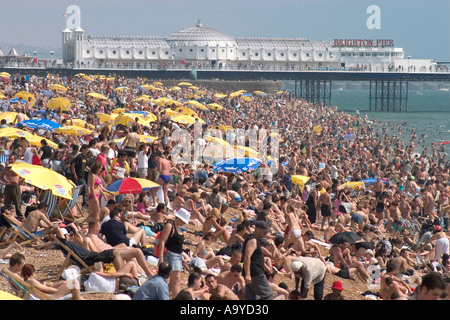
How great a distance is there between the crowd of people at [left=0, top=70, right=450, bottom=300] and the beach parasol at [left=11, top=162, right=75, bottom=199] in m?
0.30

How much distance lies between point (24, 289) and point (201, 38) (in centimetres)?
8442

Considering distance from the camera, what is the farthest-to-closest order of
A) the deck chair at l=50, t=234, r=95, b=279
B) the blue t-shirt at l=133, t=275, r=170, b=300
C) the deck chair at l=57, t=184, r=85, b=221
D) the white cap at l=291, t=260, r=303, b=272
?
the deck chair at l=57, t=184, r=85, b=221
the white cap at l=291, t=260, r=303, b=272
the deck chair at l=50, t=234, r=95, b=279
the blue t-shirt at l=133, t=275, r=170, b=300

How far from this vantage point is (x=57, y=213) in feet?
33.2

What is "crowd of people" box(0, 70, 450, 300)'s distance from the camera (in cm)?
765

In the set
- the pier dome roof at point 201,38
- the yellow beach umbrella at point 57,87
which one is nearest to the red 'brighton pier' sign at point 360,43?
the pier dome roof at point 201,38

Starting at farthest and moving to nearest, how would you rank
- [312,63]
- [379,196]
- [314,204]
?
[312,63]
[379,196]
[314,204]

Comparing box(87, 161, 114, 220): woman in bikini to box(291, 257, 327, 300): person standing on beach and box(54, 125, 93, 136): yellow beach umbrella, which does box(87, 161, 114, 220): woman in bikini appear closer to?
box(291, 257, 327, 300): person standing on beach

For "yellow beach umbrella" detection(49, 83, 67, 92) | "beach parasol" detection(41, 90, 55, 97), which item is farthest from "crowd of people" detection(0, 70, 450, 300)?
"yellow beach umbrella" detection(49, 83, 67, 92)

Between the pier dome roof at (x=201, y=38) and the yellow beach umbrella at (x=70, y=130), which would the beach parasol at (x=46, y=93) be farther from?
the pier dome roof at (x=201, y=38)

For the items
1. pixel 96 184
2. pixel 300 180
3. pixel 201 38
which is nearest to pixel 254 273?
pixel 96 184

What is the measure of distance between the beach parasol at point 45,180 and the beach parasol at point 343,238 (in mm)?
3755

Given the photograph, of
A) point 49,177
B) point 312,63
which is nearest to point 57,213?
point 49,177
